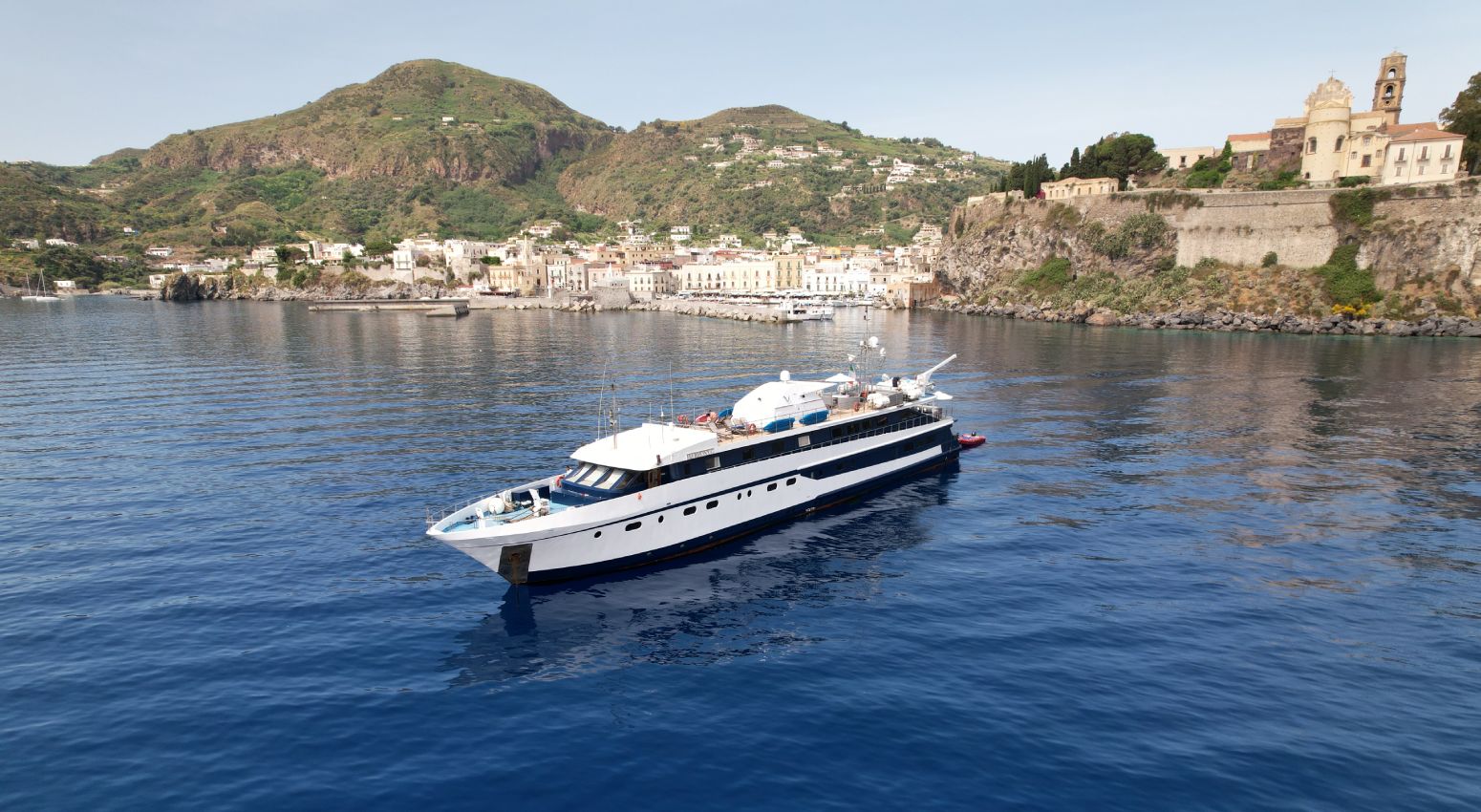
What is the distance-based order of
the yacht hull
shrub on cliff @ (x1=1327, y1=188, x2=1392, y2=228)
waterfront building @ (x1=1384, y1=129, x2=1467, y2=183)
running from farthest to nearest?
shrub on cliff @ (x1=1327, y1=188, x2=1392, y2=228) < waterfront building @ (x1=1384, y1=129, x2=1467, y2=183) < the yacht hull

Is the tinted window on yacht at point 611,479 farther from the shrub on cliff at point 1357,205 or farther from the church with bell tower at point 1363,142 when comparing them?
the church with bell tower at point 1363,142

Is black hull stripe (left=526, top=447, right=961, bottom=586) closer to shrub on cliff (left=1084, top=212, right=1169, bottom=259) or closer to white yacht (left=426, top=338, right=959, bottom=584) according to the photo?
white yacht (left=426, top=338, right=959, bottom=584)

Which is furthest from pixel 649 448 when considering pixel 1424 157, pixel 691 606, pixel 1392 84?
pixel 1392 84

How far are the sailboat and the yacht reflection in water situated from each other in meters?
204

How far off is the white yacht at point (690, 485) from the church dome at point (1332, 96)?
113 metres

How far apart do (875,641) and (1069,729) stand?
5.48m

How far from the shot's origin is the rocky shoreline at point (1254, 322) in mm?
85688

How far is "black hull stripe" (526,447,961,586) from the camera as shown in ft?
79.2


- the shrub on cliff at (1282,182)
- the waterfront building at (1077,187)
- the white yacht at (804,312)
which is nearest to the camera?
the shrub on cliff at (1282,182)

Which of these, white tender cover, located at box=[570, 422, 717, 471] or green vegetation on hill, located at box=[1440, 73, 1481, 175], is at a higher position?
green vegetation on hill, located at box=[1440, 73, 1481, 175]

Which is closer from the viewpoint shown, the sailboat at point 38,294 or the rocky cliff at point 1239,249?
the rocky cliff at point 1239,249

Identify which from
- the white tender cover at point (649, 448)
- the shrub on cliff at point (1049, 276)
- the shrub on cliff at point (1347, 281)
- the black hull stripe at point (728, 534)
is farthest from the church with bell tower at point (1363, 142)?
the white tender cover at point (649, 448)

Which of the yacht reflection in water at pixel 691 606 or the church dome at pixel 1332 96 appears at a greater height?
the church dome at pixel 1332 96

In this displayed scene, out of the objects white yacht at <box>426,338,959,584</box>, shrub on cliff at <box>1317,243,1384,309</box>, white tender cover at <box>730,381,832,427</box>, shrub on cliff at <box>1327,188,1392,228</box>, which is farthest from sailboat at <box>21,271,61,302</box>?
shrub on cliff at <box>1327,188,1392,228</box>
